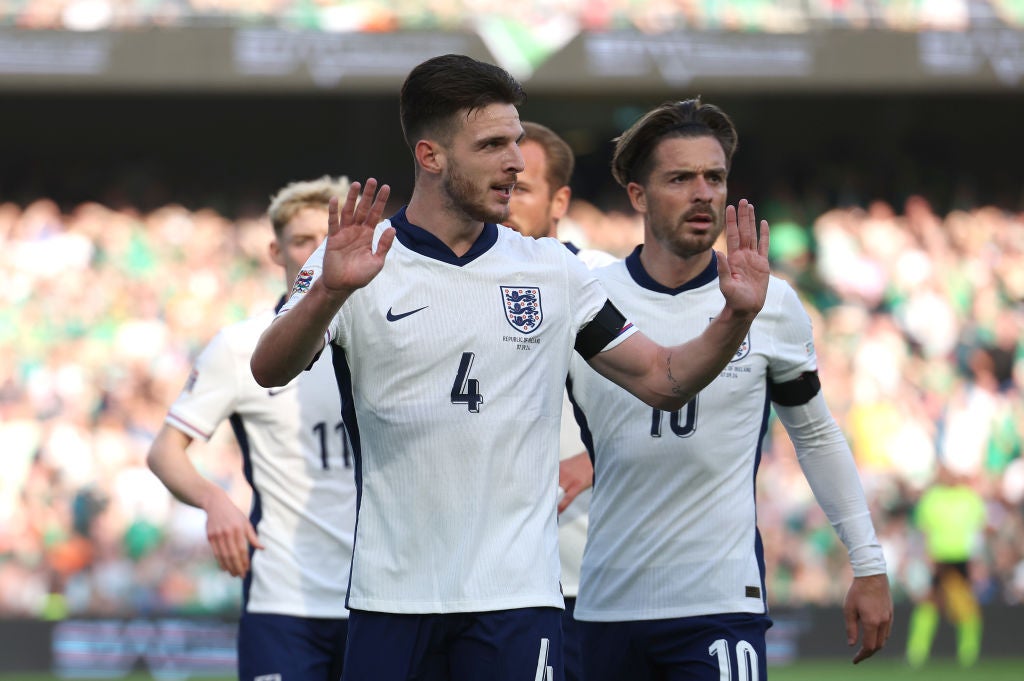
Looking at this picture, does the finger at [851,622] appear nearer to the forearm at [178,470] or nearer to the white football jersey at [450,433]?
the white football jersey at [450,433]

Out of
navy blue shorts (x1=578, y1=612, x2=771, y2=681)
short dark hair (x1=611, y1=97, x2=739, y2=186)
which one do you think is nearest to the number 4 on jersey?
navy blue shorts (x1=578, y1=612, x2=771, y2=681)

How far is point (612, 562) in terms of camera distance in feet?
16.5

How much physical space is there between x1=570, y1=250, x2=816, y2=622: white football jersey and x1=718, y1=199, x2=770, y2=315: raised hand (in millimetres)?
792

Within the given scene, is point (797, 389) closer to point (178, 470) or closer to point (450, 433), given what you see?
point (450, 433)

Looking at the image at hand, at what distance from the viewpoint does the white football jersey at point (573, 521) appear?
6.07 metres

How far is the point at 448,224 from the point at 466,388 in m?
0.49

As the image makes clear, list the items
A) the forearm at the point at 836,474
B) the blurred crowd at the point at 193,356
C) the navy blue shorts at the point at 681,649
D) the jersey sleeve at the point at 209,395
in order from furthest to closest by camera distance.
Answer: the blurred crowd at the point at 193,356 < the jersey sleeve at the point at 209,395 < the forearm at the point at 836,474 < the navy blue shorts at the point at 681,649

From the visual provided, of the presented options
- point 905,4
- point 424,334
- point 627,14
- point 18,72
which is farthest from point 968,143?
point 424,334

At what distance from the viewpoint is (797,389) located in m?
5.07

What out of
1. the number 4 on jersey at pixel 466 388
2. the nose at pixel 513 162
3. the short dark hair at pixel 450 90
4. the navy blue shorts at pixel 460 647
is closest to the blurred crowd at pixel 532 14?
the short dark hair at pixel 450 90

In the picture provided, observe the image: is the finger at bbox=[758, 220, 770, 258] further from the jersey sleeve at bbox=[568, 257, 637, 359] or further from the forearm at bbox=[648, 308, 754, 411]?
the jersey sleeve at bbox=[568, 257, 637, 359]

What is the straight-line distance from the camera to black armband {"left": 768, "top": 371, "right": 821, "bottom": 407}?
16.6ft

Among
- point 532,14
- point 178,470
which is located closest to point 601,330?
point 178,470

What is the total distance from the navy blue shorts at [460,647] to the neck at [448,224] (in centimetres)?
100
